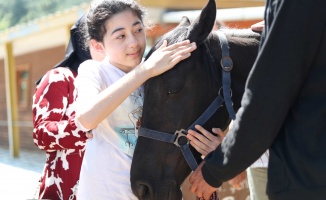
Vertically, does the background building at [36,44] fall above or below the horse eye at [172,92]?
below

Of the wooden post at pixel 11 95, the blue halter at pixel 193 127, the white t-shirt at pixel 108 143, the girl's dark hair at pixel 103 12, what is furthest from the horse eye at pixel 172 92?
the wooden post at pixel 11 95

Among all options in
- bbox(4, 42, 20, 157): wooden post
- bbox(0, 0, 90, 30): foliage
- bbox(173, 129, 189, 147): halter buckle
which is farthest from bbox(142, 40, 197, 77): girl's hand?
bbox(0, 0, 90, 30): foliage

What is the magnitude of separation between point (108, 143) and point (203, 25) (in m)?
0.68

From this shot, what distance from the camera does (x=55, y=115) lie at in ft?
9.84

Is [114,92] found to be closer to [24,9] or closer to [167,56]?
[167,56]

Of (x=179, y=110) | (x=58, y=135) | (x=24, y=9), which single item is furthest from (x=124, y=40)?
(x=24, y=9)

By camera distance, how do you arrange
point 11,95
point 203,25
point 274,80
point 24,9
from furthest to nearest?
point 24,9
point 11,95
point 203,25
point 274,80

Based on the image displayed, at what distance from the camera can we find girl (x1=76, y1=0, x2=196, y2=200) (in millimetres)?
2393

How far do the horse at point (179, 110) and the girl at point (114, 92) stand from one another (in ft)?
0.27

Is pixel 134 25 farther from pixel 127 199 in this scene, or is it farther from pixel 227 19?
pixel 227 19

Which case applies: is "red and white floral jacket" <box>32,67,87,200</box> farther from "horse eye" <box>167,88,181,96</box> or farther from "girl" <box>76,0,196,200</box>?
"horse eye" <box>167,88,181,96</box>

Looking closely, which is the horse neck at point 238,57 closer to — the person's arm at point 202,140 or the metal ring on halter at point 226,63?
the metal ring on halter at point 226,63

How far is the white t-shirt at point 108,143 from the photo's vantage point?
2.53 metres

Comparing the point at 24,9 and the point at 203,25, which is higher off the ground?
the point at 203,25
